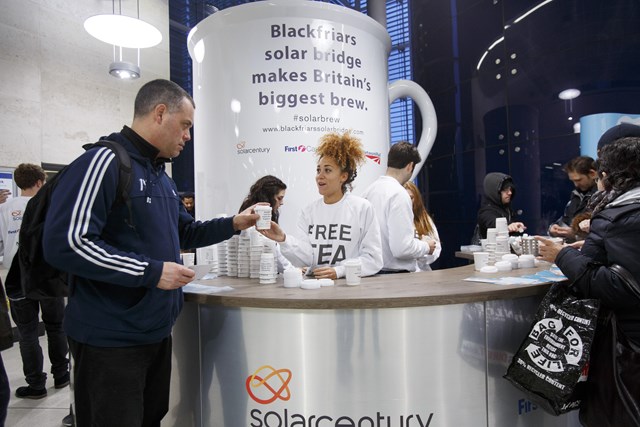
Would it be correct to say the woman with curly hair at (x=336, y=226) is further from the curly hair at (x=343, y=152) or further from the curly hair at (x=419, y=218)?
the curly hair at (x=419, y=218)

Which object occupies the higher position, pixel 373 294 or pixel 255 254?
pixel 255 254

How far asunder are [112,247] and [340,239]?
1.17 metres

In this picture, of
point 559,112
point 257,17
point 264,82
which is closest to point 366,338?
point 264,82

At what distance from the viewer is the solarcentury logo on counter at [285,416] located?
164 cm

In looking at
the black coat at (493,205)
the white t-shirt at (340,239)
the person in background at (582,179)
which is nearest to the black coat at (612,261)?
the white t-shirt at (340,239)

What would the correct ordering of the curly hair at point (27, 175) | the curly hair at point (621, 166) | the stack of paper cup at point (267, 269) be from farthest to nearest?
the curly hair at point (27, 175), the stack of paper cup at point (267, 269), the curly hair at point (621, 166)

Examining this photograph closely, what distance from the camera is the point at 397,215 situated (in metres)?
2.41

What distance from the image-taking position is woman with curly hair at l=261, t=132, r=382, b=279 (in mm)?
2221

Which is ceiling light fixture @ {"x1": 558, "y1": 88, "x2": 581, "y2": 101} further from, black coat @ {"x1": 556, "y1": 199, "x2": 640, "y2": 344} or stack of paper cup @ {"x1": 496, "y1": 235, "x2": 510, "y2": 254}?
black coat @ {"x1": 556, "y1": 199, "x2": 640, "y2": 344}

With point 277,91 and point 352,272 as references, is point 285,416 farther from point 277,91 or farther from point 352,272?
point 277,91

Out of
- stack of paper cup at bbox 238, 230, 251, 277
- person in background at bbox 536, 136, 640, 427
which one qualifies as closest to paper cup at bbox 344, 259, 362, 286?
stack of paper cup at bbox 238, 230, 251, 277

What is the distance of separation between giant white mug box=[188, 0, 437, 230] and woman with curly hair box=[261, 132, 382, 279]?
616mm

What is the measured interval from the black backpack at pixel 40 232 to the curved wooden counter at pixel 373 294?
1.69 feet

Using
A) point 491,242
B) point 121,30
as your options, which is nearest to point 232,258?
point 491,242
